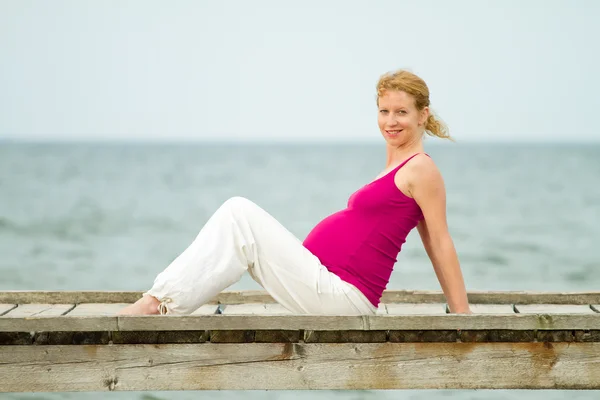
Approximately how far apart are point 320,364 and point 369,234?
65 centimetres

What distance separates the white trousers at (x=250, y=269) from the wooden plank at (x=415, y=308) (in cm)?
58

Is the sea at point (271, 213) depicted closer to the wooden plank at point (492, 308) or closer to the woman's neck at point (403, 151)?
the wooden plank at point (492, 308)

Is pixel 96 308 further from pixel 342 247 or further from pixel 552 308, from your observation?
pixel 552 308

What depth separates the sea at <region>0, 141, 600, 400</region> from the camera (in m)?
17.8

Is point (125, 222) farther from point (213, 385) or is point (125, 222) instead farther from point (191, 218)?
point (213, 385)

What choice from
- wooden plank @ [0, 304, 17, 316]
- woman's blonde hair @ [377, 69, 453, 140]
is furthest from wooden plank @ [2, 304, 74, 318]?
woman's blonde hair @ [377, 69, 453, 140]

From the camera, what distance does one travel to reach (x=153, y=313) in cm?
451

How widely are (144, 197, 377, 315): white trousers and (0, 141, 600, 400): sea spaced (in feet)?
17.9

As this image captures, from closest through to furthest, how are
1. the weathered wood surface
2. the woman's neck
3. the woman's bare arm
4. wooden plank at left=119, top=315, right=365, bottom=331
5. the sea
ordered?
wooden plank at left=119, top=315, right=365, bottom=331, the woman's bare arm, the woman's neck, the weathered wood surface, the sea

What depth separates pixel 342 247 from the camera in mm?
4730

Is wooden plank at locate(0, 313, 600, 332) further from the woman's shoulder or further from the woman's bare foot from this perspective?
the woman's shoulder

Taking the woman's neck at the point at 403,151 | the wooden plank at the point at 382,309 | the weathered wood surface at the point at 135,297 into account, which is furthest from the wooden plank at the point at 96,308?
the woman's neck at the point at 403,151

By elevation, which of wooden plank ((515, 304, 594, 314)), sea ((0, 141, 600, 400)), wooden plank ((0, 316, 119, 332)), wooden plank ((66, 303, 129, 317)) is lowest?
sea ((0, 141, 600, 400))

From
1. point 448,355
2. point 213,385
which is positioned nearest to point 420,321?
point 448,355
